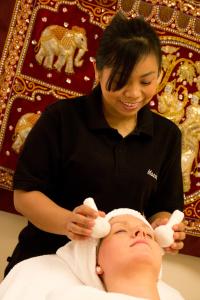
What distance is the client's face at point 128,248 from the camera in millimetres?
1124

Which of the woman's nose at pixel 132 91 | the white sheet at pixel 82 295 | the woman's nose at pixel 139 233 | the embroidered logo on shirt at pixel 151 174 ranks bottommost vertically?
the white sheet at pixel 82 295

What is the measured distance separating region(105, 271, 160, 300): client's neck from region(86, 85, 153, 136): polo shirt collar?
1.43 ft

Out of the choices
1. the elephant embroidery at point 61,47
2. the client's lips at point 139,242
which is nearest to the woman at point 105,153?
the client's lips at point 139,242

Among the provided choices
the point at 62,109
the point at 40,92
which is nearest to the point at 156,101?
the point at 40,92

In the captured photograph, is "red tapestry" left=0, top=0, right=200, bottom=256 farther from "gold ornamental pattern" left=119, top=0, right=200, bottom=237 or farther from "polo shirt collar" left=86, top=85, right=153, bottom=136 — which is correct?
"polo shirt collar" left=86, top=85, right=153, bottom=136

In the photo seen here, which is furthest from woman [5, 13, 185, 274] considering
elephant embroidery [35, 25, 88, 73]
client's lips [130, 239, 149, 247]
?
elephant embroidery [35, 25, 88, 73]

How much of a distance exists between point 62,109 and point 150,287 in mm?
570

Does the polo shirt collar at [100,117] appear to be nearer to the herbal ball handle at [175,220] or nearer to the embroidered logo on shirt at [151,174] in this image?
the embroidered logo on shirt at [151,174]

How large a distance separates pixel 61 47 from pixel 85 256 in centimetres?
90

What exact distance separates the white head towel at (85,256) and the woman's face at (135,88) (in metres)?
0.31

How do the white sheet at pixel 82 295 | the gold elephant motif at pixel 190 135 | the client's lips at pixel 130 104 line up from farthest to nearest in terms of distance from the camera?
the gold elephant motif at pixel 190 135
the client's lips at pixel 130 104
the white sheet at pixel 82 295

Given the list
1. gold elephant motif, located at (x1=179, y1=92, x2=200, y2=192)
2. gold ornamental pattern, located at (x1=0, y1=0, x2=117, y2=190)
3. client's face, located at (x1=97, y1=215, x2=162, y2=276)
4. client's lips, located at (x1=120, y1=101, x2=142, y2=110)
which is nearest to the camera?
client's face, located at (x1=97, y1=215, x2=162, y2=276)

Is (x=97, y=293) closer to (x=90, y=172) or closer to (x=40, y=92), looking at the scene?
(x=90, y=172)

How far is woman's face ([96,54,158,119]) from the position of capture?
3.87 ft
